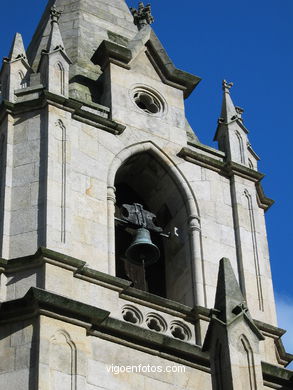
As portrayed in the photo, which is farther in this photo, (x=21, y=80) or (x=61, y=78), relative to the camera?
(x=21, y=80)

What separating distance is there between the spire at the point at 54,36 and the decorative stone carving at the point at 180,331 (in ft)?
19.2

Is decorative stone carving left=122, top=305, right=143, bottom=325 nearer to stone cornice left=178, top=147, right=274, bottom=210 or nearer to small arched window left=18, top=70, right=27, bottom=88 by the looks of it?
stone cornice left=178, top=147, right=274, bottom=210

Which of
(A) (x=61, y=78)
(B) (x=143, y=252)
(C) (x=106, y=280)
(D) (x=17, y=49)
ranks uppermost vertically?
(D) (x=17, y=49)

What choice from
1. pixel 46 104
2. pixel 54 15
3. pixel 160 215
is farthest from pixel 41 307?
pixel 54 15

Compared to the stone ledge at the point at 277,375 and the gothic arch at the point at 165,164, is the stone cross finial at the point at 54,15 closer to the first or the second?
the gothic arch at the point at 165,164

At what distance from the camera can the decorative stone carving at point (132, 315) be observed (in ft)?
84.3

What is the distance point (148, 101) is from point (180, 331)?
535cm

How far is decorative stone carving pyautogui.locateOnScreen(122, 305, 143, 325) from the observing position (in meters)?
25.7

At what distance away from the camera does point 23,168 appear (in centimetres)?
2692

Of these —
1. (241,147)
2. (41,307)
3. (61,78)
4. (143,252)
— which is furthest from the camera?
(241,147)

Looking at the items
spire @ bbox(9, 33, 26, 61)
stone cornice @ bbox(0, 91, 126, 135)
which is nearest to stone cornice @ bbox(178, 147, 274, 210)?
stone cornice @ bbox(0, 91, 126, 135)

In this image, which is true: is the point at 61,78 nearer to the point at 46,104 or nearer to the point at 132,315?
the point at 46,104

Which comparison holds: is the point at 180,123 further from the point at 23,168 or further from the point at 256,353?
the point at 256,353

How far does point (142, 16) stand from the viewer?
103ft
